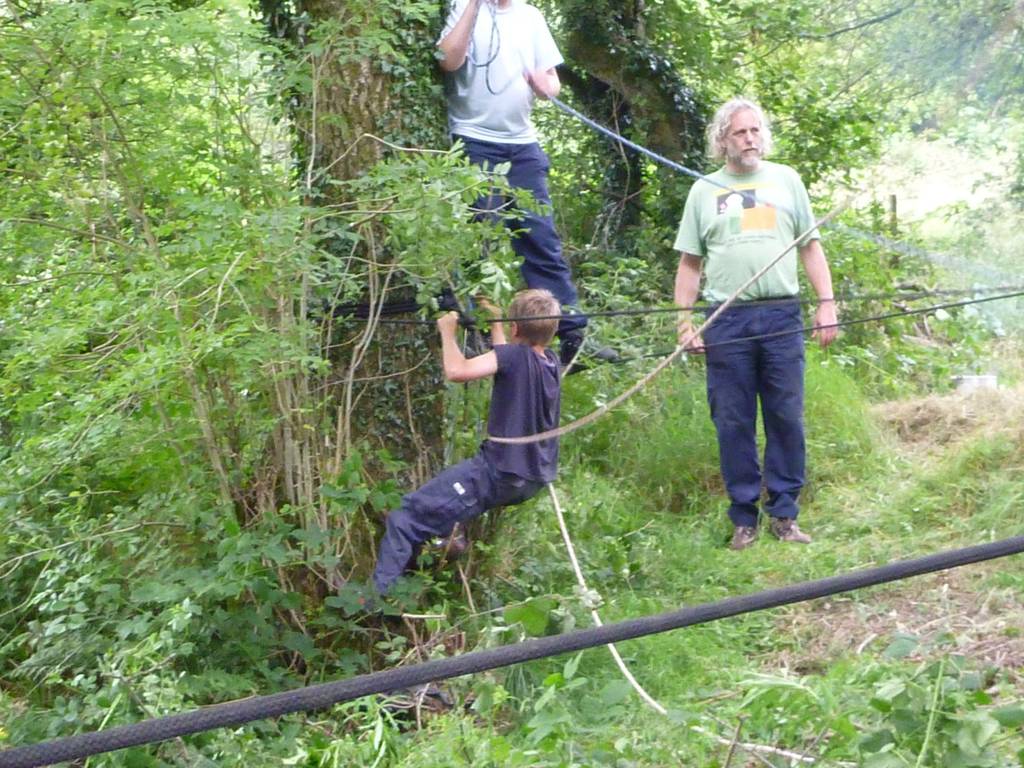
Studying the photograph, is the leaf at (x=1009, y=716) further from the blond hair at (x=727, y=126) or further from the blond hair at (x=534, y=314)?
the blond hair at (x=727, y=126)

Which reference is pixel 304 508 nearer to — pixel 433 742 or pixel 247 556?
pixel 247 556

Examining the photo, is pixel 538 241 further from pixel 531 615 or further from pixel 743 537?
pixel 531 615

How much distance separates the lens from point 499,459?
481cm

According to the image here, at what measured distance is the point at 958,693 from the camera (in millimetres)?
3129

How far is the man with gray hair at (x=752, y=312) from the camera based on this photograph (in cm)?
563

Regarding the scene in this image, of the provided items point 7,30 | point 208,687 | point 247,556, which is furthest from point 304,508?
point 7,30

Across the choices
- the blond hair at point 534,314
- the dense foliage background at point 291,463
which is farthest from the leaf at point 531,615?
the blond hair at point 534,314

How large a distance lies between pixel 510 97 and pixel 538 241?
1.95 ft

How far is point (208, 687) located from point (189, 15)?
2029 mm

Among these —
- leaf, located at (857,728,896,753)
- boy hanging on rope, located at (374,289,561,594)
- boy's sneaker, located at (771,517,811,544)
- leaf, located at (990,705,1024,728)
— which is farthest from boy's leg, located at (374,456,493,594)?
leaf, located at (990,705,1024,728)

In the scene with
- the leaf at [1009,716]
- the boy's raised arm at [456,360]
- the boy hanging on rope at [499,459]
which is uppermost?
the boy's raised arm at [456,360]

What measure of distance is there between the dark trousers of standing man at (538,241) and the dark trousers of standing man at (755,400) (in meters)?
0.60

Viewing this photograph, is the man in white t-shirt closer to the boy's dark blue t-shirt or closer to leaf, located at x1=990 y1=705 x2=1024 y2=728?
the boy's dark blue t-shirt

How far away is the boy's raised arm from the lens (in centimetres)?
463
